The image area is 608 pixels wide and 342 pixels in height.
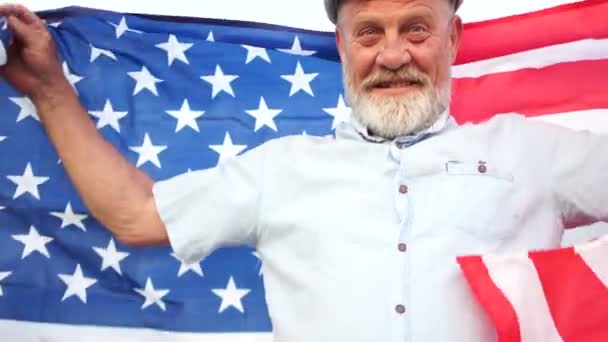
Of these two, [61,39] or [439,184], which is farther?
[61,39]

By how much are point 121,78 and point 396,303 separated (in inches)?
33.1

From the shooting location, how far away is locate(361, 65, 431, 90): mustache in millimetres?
1368

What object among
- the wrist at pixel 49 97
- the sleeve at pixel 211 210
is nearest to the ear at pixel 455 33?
the sleeve at pixel 211 210

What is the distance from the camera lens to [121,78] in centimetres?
167

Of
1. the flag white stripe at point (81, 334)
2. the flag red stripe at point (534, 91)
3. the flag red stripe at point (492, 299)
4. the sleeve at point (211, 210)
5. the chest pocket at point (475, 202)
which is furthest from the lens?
the flag red stripe at point (534, 91)

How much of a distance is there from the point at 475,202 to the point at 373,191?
0.16 meters

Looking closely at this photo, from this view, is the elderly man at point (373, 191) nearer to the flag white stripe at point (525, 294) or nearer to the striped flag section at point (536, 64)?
the flag white stripe at point (525, 294)

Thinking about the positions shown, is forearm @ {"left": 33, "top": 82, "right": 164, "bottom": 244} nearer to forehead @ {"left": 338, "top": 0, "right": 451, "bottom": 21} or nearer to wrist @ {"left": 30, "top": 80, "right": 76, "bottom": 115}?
wrist @ {"left": 30, "top": 80, "right": 76, "bottom": 115}

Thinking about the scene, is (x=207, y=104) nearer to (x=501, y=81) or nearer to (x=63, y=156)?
(x=63, y=156)

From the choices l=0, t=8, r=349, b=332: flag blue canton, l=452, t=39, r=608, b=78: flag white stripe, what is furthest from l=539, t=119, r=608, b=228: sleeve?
l=0, t=8, r=349, b=332: flag blue canton

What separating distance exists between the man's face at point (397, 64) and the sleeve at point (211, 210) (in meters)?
0.23

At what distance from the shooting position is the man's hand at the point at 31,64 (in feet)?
4.58

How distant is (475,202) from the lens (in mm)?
1221

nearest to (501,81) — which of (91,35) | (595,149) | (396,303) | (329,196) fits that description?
(595,149)
